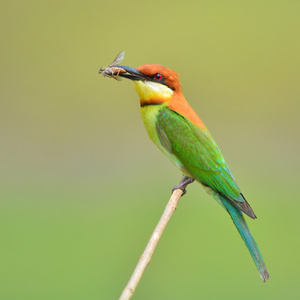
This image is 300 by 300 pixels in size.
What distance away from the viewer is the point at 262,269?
165 cm

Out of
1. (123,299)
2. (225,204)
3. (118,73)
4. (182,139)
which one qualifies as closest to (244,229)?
(225,204)

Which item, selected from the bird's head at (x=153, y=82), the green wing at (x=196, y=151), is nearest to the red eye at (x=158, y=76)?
the bird's head at (x=153, y=82)

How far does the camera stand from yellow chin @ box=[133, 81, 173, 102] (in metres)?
1.67

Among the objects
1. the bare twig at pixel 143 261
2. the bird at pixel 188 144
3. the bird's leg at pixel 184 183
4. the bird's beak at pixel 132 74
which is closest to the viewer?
the bare twig at pixel 143 261

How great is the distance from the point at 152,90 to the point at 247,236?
60 cm

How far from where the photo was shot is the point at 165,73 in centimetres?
169

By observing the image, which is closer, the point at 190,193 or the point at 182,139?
the point at 182,139

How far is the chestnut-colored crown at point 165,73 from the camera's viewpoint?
1654mm

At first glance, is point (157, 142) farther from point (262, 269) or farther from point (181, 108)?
point (262, 269)

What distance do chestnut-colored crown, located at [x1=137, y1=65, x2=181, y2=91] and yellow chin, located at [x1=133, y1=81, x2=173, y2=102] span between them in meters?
0.02

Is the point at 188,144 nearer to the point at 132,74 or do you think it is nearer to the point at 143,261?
the point at 132,74

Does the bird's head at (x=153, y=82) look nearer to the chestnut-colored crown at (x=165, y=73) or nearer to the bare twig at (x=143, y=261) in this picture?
the chestnut-colored crown at (x=165, y=73)

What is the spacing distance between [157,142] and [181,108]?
16 cm

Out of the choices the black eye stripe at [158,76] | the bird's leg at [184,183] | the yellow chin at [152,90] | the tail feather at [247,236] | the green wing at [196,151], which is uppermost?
the black eye stripe at [158,76]
